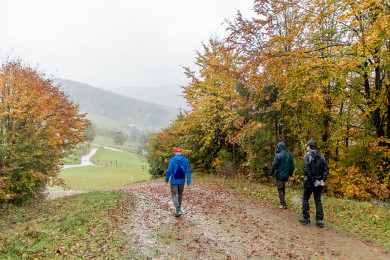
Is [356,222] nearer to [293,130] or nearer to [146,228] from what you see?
[146,228]

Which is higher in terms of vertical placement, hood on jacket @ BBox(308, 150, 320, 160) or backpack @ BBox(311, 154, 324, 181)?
hood on jacket @ BBox(308, 150, 320, 160)

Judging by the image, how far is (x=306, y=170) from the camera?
275 inches

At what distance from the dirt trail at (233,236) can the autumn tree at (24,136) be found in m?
9.34

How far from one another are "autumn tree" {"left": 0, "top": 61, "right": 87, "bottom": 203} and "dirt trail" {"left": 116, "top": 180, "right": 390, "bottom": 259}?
368 inches

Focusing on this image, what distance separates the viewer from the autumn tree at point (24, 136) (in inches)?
547

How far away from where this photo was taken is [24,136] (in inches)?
574

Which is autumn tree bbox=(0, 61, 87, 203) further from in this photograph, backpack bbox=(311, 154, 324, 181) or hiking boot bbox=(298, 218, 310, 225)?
backpack bbox=(311, 154, 324, 181)

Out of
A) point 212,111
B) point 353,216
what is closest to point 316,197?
point 353,216

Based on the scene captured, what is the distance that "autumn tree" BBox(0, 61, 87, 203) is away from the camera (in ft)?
45.6

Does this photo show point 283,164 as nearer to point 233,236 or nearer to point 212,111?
point 233,236

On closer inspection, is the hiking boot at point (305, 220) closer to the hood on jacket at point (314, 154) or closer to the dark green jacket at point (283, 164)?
the dark green jacket at point (283, 164)

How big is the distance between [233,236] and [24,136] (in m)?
14.2

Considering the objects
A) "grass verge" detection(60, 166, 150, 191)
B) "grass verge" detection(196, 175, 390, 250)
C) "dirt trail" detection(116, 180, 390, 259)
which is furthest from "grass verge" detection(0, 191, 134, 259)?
"grass verge" detection(60, 166, 150, 191)

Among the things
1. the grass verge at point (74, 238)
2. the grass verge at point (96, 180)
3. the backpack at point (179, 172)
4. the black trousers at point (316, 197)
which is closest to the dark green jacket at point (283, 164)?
the black trousers at point (316, 197)
